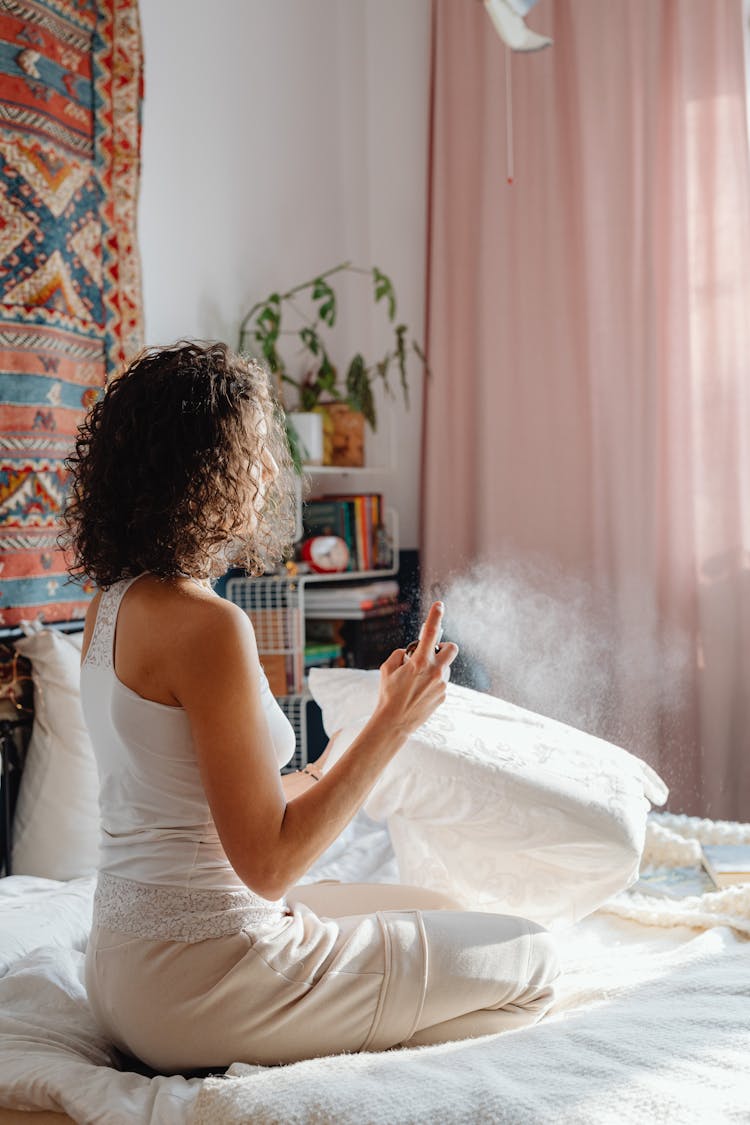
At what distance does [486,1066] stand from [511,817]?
21.4 inches

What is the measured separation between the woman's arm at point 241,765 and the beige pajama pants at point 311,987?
0.10 m

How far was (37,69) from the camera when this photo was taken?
235cm

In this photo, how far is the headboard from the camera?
7.43ft

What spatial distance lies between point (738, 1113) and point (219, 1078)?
0.50m

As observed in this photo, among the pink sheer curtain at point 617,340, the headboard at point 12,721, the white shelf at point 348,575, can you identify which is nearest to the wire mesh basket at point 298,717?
the white shelf at point 348,575

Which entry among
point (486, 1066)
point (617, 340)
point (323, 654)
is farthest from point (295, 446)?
point (486, 1066)

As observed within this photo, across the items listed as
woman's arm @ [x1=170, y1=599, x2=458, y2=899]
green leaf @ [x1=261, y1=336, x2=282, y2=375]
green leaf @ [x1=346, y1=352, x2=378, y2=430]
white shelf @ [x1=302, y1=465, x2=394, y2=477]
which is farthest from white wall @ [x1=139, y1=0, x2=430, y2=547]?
woman's arm @ [x1=170, y1=599, x2=458, y2=899]

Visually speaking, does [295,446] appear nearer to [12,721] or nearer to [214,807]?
[12,721]

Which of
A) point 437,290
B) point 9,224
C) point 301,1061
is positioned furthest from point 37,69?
point 301,1061

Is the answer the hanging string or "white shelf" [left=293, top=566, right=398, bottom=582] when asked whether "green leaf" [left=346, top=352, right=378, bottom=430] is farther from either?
the hanging string

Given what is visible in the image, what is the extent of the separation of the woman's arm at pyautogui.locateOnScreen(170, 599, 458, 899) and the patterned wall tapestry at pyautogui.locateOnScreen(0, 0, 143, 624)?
1.23 meters

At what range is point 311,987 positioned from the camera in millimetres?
1183

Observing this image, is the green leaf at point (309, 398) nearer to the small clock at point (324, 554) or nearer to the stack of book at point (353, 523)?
the stack of book at point (353, 523)

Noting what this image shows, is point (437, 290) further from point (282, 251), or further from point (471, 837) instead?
point (471, 837)
